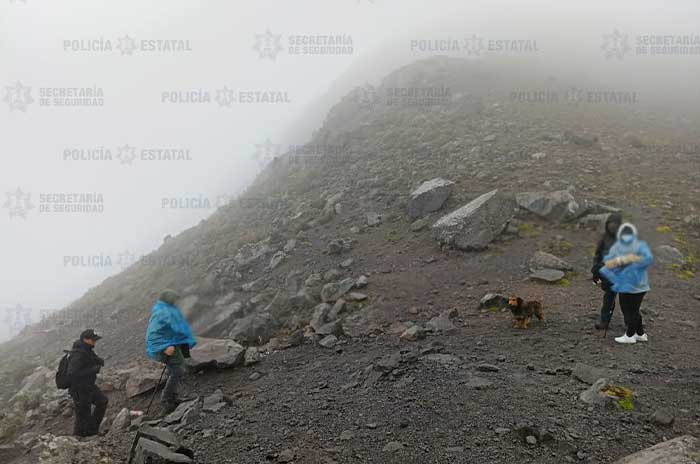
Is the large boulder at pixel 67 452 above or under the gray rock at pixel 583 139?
under

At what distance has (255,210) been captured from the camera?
21.2 meters

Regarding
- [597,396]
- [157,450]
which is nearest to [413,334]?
[597,396]

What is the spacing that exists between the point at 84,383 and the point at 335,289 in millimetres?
5712

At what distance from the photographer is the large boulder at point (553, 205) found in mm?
11742

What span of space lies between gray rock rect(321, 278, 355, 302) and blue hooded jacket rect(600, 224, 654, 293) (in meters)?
5.94

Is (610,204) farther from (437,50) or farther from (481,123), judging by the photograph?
(437,50)

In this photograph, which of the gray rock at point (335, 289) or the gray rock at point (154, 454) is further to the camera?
the gray rock at point (335, 289)

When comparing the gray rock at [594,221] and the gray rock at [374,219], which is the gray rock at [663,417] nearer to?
the gray rock at [594,221]

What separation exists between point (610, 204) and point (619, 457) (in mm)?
9650

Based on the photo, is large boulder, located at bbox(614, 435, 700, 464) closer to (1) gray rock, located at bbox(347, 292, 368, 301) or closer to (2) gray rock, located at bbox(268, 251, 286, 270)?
(1) gray rock, located at bbox(347, 292, 368, 301)

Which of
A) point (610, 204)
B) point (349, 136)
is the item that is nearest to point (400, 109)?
point (349, 136)

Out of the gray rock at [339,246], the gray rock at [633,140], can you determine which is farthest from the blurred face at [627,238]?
the gray rock at [633,140]

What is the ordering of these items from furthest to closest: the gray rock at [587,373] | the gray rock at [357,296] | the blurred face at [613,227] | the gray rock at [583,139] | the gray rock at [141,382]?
the gray rock at [583,139]
the gray rock at [357,296]
the gray rock at [141,382]
the blurred face at [613,227]
the gray rock at [587,373]

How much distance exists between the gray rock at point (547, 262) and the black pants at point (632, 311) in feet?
9.34
